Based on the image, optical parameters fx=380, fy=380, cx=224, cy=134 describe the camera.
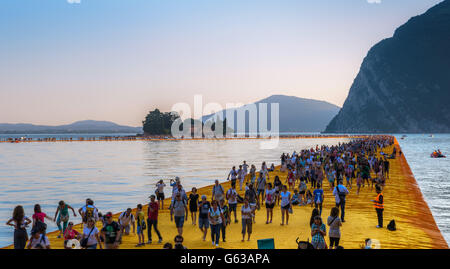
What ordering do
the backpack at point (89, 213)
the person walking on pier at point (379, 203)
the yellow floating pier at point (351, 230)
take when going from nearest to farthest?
the backpack at point (89, 213) → the yellow floating pier at point (351, 230) → the person walking on pier at point (379, 203)

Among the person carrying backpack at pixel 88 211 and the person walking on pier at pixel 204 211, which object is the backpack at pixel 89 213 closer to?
the person carrying backpack at pixel 88 211

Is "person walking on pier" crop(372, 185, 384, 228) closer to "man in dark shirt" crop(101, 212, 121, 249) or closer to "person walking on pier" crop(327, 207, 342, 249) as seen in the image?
"person walking on pier" crop(327, 207, 342, 249)

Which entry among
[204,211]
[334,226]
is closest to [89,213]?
[204,211]

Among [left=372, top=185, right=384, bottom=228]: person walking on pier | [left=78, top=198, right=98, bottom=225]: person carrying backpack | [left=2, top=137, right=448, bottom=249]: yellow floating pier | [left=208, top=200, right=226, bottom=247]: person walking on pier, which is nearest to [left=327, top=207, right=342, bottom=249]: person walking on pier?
[left=2, top=137, right=448, bottom=249]: yellow floating pier

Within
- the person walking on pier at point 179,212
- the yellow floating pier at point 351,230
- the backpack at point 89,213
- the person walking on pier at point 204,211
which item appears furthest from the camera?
the yellow floating pier at point 351,230

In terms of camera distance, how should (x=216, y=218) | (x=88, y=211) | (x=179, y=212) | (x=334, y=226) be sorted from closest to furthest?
(x=334, y=226) < (x=216, y=218) < (x=88, y=211) < (x=179, y=212)

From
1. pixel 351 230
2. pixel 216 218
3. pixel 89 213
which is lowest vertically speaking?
pixel 351 230

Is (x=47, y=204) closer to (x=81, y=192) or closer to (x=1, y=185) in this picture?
(x=81, y=192)

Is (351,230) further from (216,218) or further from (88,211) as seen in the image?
(88,211)

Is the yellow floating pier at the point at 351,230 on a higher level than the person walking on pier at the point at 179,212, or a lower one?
lower

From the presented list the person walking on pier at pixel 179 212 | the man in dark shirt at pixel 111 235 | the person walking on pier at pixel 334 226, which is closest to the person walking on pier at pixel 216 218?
the person walking on pier at pixel 179 212
